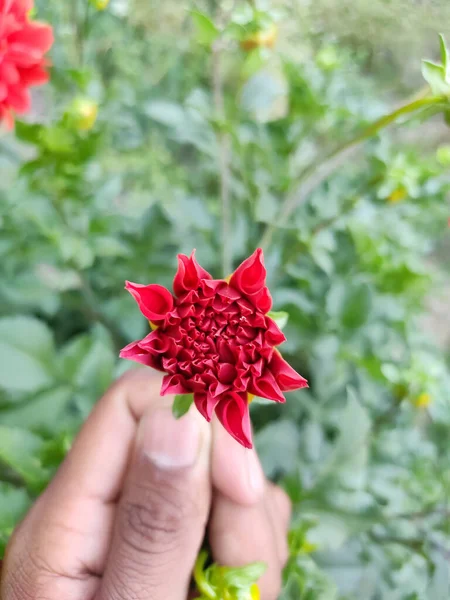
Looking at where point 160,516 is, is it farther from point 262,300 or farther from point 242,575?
point 262,300

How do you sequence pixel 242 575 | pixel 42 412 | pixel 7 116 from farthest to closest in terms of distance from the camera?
pixel 42 412 < pixel 7 116 < pixel 242 575

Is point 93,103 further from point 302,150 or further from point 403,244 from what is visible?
point 403,244

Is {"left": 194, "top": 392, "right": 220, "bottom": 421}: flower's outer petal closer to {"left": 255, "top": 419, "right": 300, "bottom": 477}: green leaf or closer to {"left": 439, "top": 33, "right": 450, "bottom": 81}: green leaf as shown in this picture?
{"left": 439, "top": 33, "right": 450, "bottom": 81}: green leaf

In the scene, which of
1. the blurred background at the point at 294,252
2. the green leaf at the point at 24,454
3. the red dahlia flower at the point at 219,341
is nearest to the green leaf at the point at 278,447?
the blurred background at the point at 294,252

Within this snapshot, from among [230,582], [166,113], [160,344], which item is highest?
[166,113]

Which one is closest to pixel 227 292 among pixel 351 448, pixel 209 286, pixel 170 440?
pixel 209 286

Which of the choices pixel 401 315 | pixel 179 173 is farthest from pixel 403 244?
pixel 179 173
